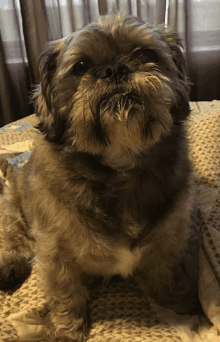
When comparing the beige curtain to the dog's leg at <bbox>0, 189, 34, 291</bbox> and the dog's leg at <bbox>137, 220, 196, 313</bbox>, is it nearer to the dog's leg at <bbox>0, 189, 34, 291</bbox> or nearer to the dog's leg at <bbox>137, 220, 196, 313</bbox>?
the dog's leg at <bbox>0, 189, 34, 291</bbox>

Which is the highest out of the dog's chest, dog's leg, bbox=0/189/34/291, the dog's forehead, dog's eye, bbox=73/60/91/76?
the dog's forehead

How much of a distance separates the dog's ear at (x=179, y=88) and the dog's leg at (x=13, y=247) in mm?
792

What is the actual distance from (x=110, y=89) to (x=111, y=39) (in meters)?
0.20

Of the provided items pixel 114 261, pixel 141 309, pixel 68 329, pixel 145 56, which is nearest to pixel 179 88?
pixel 145 56

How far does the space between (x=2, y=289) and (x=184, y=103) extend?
0.92 metres

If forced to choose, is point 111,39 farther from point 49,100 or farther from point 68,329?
point 68,329

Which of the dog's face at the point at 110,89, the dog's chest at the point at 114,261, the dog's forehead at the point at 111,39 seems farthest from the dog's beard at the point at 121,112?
the dog's chest at the point at 114,261

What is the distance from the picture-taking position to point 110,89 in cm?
88

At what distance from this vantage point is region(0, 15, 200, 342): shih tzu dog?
0.91m

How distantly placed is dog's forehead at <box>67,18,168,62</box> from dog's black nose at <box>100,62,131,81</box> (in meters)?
0.09

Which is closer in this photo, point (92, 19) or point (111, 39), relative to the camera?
point (111, 39)

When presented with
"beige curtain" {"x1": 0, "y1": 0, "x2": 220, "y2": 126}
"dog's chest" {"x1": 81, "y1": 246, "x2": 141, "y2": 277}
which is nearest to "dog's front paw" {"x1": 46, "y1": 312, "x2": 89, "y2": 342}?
"dog's chest" {"x1": 81, "y1": 246, "x2": 141, "y2": 277}

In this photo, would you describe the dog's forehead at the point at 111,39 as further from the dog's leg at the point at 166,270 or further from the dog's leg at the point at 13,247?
the dog's leg at the point at 13,247

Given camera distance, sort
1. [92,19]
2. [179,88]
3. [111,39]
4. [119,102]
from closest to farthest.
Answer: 1. [119,102]
2. [111,39]
3. [179,88]
4. [92,19]
